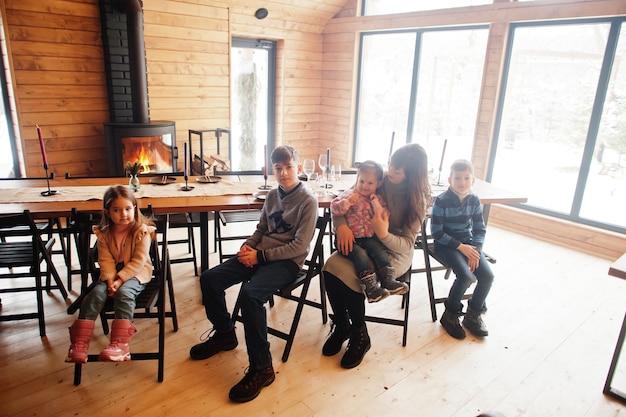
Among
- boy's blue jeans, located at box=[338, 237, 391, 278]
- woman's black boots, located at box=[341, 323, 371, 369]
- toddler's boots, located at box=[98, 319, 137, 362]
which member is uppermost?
boy's blue jeans, located at box=[338, 237, 391, 278]

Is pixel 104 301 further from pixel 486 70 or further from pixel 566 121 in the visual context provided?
pixel 566 121

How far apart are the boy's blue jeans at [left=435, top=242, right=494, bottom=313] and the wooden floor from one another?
19 centimetres

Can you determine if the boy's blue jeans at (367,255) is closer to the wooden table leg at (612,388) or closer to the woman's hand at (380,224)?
the woman's hand at (380,224)

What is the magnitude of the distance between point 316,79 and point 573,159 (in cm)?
330

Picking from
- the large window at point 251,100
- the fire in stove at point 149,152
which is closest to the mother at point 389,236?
the fire in stove at point 149,152

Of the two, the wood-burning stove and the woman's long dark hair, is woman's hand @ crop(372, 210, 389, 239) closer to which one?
the woman's long dark hair

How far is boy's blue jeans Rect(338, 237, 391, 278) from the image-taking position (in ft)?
7.40

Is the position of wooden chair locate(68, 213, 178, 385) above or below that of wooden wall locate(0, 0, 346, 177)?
below

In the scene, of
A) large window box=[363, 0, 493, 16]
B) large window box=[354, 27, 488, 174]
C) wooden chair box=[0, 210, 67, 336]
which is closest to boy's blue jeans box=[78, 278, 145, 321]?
wooden chair box=[0, 210, 67, 336]

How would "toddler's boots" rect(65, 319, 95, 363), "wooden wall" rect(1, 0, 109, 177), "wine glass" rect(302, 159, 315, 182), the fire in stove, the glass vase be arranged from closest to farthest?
"toddler's boots" rect(65, 319, 95, 363) < the glass vase < "wine glass" rect(302, 159, 315, 182) < "wooden wall" rect(1, 0, 109, 177) < the fire in stove

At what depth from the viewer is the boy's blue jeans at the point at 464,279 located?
260cm

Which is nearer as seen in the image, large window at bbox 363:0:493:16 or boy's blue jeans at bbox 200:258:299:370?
boy's blue jeans at bbox 200:258:299:370

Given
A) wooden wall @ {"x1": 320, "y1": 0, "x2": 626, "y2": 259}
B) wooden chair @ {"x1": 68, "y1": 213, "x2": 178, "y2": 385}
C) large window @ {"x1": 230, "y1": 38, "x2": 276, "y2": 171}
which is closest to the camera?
wooden chair @ {"x1": 68, "y1": 213, "x2": 178, "y2": 385}

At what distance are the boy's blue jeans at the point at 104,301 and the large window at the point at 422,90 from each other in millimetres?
3649
